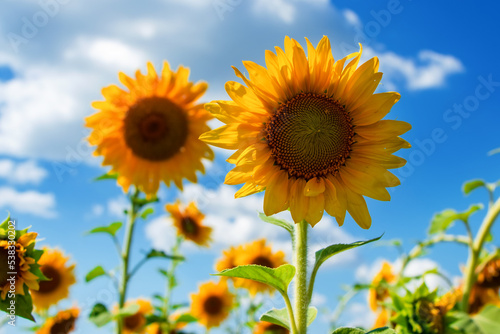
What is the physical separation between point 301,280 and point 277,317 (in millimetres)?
185

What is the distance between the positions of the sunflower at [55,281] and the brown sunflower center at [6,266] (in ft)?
10.7

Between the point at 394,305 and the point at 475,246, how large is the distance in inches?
49.4

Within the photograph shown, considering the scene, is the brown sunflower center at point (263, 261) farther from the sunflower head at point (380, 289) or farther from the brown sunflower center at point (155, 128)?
the brown sunflower center at point (155, 128)

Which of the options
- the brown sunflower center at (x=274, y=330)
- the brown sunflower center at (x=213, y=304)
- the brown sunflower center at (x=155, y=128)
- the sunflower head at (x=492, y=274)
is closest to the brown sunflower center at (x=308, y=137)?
the brown sunflower center at (x=155, y=128)

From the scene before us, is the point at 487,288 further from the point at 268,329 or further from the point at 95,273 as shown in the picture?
the point at 95,273

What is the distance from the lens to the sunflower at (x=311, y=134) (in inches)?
76.2

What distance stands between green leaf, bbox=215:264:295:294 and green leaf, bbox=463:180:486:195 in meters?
2.66

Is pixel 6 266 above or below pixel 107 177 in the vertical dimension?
below

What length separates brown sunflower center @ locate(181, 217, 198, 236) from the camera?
655cm

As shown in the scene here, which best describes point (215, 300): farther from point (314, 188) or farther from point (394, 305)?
point (314, 188)

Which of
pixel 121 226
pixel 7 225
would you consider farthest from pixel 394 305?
pixel 121 226

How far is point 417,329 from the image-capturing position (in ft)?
8.64

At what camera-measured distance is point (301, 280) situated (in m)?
1.85

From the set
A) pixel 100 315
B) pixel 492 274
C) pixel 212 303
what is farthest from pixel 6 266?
pixel 212 303
